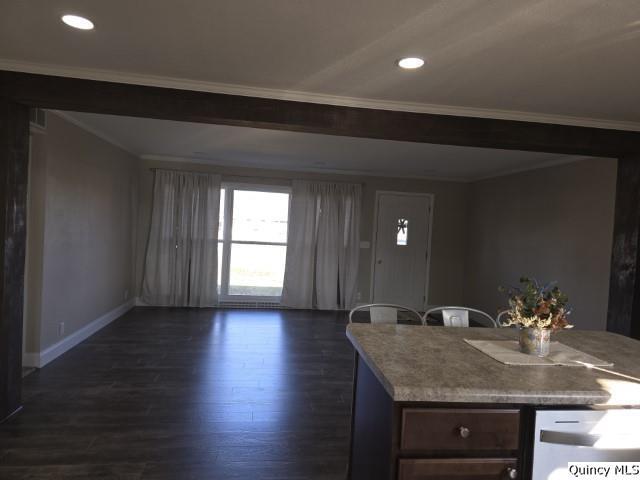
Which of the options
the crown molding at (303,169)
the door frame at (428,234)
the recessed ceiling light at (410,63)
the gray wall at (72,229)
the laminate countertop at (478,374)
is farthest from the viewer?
the door frame at (428,234)

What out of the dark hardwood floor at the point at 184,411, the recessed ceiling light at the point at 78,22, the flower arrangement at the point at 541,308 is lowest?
the dark hardwood floor at the point at 184,411

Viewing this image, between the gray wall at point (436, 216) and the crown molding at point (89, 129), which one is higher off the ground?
the crown molding at point (89, 129)

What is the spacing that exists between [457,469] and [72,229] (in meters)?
4.33

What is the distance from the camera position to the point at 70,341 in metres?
4.49

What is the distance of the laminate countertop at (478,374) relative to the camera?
4.80 feet

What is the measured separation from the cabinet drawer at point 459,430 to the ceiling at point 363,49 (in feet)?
5.37

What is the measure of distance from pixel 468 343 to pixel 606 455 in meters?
0.70

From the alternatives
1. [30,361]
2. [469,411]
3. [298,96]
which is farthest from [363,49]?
[30,361]

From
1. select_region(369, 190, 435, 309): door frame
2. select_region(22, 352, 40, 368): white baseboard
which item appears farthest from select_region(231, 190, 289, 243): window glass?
select_region(22, 352, 40, 368): white baseboard

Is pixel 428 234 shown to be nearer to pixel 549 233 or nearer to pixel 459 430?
pixel 549 233

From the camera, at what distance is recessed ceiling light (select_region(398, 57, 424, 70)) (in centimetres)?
241

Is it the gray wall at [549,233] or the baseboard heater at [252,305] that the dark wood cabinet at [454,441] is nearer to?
the gray wall at [549,233]

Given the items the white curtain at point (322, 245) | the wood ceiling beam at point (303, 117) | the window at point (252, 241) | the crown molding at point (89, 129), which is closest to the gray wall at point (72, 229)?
the crown molding at point (89, 129)

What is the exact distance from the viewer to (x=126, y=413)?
10.1ft
